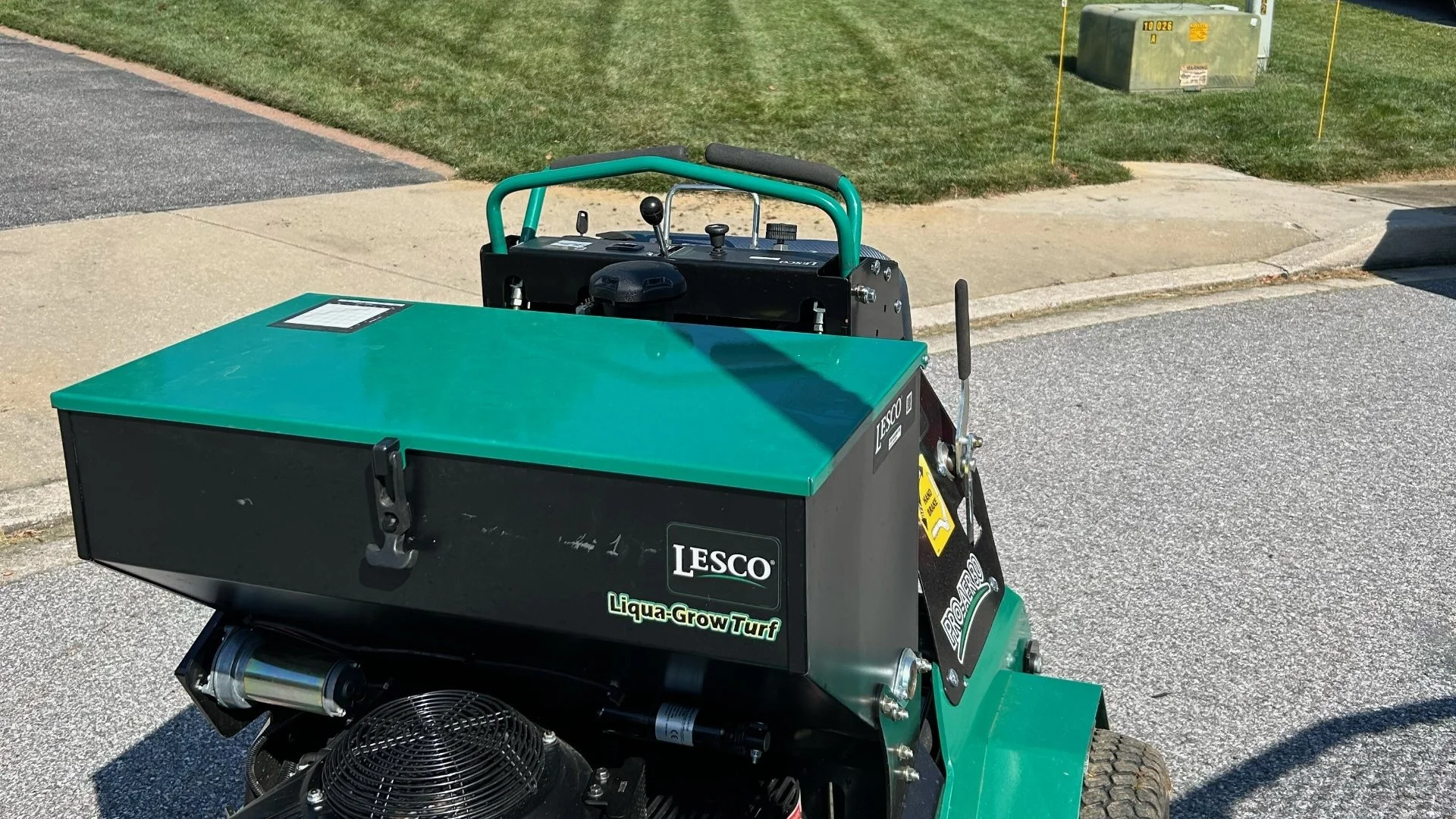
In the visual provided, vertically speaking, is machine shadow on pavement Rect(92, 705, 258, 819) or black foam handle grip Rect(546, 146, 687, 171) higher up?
black foam handle grip Rect(546, 146, 687, 171)

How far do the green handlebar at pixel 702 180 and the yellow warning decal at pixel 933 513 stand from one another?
0.49m

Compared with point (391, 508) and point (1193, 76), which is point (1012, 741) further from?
point (1193, 76)

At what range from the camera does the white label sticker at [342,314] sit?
7.95 ft

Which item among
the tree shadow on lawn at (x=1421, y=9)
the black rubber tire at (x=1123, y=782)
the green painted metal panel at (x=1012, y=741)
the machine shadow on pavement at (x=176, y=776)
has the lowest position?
the machine shadow on pavement at (x=176, y=776)

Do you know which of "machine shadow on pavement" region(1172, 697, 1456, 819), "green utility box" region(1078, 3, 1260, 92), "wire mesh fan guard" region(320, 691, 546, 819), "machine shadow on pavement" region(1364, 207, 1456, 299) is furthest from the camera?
"green utility box" region(1078, 3, 1260, 92)

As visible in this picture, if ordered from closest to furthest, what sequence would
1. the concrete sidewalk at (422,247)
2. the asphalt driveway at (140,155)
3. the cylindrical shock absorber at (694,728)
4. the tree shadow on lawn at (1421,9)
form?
the cylindrical shock absorber at (694,728) < the concrete sidewalk at (422,247) < the asphalt driveway at (140,155) < the tree shadow on lawn at (1421,9)

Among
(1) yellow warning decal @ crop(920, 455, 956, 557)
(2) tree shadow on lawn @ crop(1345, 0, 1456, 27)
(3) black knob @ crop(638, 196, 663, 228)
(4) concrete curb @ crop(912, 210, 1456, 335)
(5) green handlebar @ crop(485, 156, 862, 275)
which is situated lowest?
(4) concrete curb @ crop(912, 210, 1456, 335)

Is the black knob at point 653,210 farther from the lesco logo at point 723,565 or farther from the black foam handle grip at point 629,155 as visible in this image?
the lesco logo at point 723,565

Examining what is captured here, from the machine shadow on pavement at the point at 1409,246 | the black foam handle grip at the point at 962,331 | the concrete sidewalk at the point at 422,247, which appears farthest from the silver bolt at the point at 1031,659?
the machine shadow on pavement at the point at 1409,246

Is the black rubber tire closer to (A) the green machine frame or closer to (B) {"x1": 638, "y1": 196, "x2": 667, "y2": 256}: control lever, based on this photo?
(A) the green machine frame

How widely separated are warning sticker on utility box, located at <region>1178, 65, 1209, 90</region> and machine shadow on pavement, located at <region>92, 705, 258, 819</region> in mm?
12015

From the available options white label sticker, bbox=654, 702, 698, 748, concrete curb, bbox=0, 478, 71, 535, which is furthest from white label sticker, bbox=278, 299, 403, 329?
concrete curb, bbox=0, 478, 71, 535

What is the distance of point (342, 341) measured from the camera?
91.0 inches

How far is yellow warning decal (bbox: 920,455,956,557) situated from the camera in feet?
8.41
